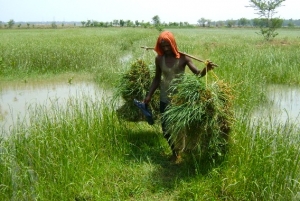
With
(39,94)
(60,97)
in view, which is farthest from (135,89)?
(39,94)

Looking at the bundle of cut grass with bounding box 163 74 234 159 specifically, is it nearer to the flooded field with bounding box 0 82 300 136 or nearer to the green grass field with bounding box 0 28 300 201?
the green grass field with bounding box 0 28 300 201

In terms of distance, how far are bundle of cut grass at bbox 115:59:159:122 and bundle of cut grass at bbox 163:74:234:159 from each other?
0.87 m

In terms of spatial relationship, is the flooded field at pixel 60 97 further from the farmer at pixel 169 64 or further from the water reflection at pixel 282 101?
the farmer at pixel 169 64

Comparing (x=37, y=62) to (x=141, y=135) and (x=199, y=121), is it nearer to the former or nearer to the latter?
(x=141, y=135)

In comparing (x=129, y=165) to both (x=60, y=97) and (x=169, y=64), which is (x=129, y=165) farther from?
(x=60, y=97)

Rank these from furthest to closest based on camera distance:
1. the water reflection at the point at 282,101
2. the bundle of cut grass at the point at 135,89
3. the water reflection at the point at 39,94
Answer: the water reflection at the point at 39,94, the water reflection at the point at 282,101, the bundle of cut grass at the point at 135,89

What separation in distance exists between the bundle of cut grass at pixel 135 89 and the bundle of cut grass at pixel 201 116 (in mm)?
872

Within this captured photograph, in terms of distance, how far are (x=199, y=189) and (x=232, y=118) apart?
0.81m

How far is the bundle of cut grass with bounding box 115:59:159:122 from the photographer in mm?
4258

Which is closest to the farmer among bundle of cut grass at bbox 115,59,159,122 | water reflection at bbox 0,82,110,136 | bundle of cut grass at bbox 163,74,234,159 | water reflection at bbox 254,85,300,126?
bundle of cut grass at bbox 163,74,234,159

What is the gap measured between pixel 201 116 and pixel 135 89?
1.29m

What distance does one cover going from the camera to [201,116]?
10.7 feet

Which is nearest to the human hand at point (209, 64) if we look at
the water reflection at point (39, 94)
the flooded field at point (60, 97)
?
the flooded field at point (60, 97)

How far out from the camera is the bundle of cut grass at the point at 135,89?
14.0 feet
